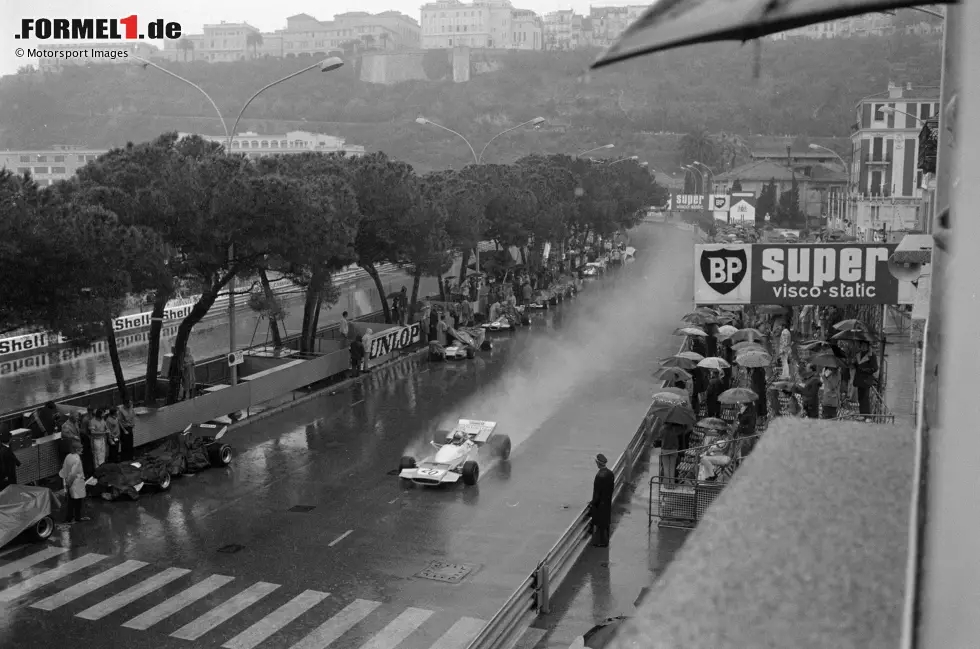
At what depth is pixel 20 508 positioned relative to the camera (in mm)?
16422

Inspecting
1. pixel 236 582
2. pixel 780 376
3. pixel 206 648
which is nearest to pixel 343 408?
pixel 780 376

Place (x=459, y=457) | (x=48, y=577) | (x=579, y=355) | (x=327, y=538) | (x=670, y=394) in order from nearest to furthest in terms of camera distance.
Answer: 1. (x=48, y=577)
2. (x=327, y=538)
3. (x=459, y=457)
4. (x=670, y=394)
5. (x=579, y=355)

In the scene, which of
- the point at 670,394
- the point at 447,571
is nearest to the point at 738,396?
the point at 670,394

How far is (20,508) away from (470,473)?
7.88 m

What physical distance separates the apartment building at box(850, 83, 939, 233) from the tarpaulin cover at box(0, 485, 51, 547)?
5525cm

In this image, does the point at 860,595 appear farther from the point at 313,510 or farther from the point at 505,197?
the point at 505,197

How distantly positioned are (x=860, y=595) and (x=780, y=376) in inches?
961

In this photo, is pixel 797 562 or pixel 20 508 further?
pixel 20 508

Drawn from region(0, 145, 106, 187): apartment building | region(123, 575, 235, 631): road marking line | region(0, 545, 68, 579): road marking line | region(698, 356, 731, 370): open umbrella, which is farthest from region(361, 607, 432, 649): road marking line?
region(0, 145, 106, 187): apartment building

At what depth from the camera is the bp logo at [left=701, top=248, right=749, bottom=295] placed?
1952cm

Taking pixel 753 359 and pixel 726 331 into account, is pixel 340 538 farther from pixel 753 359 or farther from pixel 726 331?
pixel 726 331

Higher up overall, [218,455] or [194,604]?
[218,455]

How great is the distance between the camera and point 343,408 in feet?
91.9

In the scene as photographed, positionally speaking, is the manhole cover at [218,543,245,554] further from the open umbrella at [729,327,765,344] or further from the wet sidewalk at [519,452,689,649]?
the open umbrella at [729,327,765,344]
